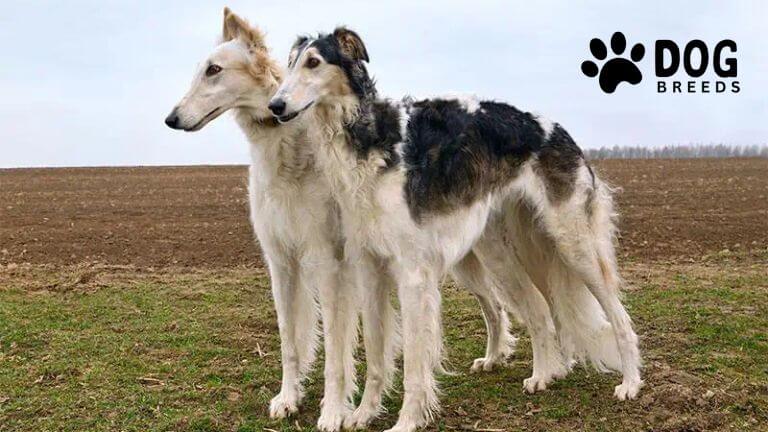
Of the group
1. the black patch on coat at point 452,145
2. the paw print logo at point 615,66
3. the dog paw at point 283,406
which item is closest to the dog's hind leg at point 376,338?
the dog paw at point 283,406

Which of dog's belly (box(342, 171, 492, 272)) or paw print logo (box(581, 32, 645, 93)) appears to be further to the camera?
paw print logo (box(581, 32, 645, 93))

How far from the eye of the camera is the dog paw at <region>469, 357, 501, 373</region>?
6.73 metres

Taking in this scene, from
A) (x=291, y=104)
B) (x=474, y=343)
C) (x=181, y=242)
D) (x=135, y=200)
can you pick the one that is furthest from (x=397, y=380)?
(x=135, y=200)

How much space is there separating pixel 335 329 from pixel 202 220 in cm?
1267

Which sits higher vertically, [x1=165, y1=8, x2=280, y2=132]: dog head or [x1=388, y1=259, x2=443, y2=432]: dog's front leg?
[x1=165, y1=8, x2=280, y2=132]: dog head

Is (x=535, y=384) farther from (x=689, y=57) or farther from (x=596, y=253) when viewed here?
(x=689, y=57)

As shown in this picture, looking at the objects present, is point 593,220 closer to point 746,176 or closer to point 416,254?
point 416,254

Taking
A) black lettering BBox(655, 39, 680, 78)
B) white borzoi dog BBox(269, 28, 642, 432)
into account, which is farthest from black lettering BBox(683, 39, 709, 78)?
white borzoi dog BBox(269, 28, 642, 432)

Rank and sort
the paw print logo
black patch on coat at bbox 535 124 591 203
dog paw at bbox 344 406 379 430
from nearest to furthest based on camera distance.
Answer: dog paw at bbox 344 406 379 430, black patch on coat at bbox 535 124 591 203, the paw print logo

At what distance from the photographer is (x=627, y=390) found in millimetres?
5914

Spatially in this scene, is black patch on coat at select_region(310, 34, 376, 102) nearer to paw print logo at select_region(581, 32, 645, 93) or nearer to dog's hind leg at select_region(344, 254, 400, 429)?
dog's hind leg at select_region(344, 254, 400, 429)

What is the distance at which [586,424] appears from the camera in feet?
18.1

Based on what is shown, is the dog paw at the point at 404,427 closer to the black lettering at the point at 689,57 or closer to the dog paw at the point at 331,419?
the dog paw at the point at 331,419

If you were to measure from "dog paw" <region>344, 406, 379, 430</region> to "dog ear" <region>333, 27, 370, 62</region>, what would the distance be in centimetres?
239
